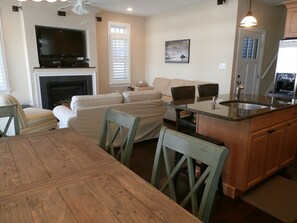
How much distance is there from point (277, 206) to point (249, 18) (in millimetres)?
2285

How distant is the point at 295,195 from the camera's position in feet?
7.80

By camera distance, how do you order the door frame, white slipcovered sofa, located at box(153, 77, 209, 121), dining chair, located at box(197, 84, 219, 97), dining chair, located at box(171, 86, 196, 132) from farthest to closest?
white slipcovered sofa, located at box(153, 77, 209, 121) < the door frame < dining chair, located at box(197, 84, 219, 97) < dining chair, located at box(171, 86, 196, 132)

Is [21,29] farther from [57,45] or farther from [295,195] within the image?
[295,195]

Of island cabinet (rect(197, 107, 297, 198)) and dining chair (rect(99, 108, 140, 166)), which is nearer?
dining chair (rect(99, 108, 140, 166))

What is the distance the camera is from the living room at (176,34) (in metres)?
4.86

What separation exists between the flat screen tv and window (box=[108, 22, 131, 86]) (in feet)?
2.99

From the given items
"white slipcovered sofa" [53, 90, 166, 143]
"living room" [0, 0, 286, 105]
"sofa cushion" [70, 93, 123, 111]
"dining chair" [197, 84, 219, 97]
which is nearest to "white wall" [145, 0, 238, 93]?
"living room" [0, 0, 286, 105]

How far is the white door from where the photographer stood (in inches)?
194

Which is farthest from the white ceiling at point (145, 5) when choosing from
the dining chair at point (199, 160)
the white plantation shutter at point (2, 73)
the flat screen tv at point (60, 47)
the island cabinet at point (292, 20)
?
the dining chair at point (199, 160)

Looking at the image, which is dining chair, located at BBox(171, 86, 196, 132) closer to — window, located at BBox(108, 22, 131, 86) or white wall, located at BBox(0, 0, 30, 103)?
window, located at BBox(108, 22, 131, 86)

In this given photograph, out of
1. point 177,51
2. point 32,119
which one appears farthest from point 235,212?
point 177,51

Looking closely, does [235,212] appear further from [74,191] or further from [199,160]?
[74,191]

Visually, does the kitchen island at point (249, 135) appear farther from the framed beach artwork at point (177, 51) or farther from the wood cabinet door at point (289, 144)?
the framed beach artwork at point (177, 51)

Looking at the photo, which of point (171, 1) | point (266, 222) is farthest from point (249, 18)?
point (171, 1)
